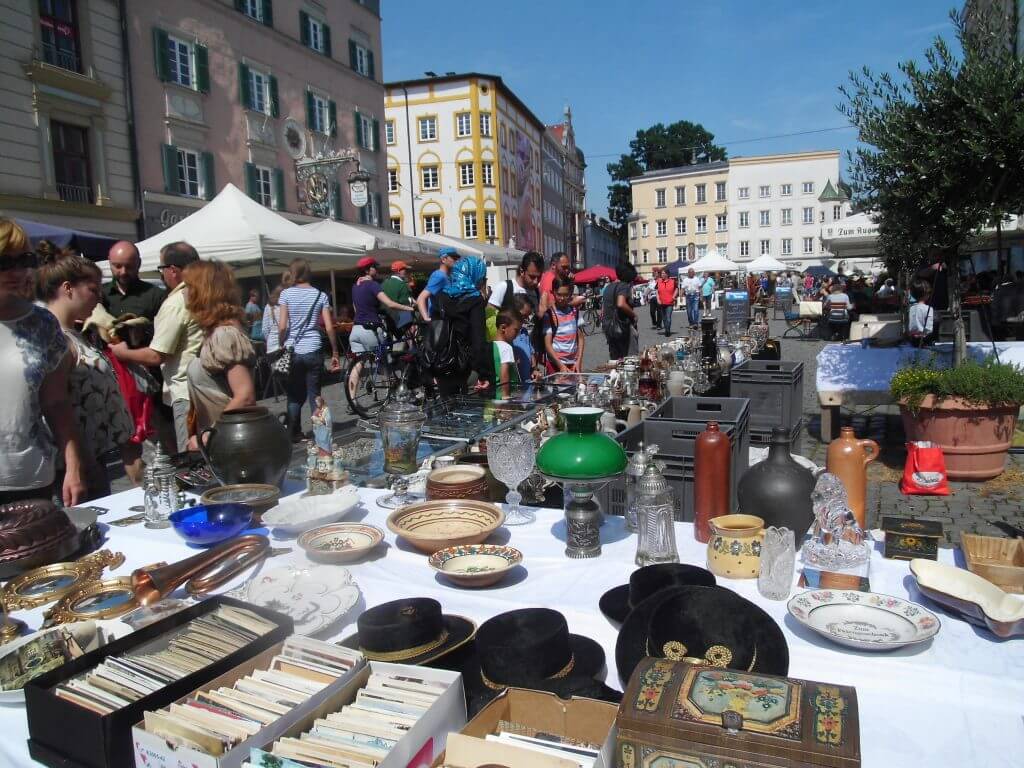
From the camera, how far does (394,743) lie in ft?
3.73

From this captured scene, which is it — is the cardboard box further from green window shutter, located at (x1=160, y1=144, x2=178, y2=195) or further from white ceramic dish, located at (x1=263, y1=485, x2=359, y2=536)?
green window shutter, located at (x1=160, y1=144, x2=178, y2=195)

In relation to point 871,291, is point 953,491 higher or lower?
lower

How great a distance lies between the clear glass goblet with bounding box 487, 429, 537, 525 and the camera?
246 centimetres

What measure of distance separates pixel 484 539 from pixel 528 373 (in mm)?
3652

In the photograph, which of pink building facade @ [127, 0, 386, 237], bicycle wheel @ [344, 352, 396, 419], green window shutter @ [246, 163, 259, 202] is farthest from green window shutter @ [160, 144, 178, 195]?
bicycle wheel @ [344, 352, 396, 419]

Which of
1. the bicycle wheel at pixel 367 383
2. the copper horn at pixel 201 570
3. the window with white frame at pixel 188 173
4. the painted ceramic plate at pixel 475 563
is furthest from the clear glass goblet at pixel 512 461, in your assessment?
the window with white frame at pixel 188 173

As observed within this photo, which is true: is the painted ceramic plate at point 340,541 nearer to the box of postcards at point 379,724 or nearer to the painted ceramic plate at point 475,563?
the painted ceramic plate at point 475,563

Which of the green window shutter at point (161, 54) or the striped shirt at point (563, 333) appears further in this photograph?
the green window shutter at point (161, 54)

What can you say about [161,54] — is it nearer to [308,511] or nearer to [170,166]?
[170,166]

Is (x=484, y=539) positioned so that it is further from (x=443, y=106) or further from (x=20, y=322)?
(x=443, y=106)

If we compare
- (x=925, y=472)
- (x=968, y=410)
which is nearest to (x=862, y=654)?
(x=925, y=472)

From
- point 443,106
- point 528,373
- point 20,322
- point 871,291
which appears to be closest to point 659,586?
point 20,322

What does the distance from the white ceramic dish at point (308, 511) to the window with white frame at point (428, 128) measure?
3935 cm

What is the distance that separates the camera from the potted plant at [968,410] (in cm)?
496
